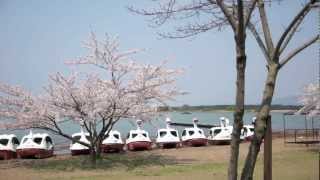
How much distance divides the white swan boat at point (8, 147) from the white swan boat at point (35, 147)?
644 mm

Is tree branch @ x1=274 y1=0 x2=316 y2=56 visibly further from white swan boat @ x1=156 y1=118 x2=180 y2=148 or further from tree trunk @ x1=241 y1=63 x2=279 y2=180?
white swan boat @ x1=156 y1=118 x2=180 y2=148

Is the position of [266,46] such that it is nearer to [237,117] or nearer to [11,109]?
[237,117]

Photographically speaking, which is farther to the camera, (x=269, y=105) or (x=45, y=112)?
(x=45, y=112)

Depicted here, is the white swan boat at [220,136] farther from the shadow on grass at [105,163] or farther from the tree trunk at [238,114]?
the tree trunk at [238,114]

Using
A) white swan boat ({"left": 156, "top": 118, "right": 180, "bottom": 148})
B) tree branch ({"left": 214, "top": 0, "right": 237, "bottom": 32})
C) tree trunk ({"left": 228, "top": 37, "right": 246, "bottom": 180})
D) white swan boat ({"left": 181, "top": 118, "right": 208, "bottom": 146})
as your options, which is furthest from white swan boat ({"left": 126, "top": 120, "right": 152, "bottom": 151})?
tree trunk ({"left": 228, "top": 37, "right": 246, "bottom": 180})

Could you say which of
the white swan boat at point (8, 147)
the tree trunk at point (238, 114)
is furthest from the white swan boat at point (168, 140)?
the tree trunk at point (238, 114)

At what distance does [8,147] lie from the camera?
3133 cm

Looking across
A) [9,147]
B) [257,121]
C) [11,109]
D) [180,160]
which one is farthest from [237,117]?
[9,147]

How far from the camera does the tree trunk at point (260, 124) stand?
23.7 feet

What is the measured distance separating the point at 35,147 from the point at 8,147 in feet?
7.52

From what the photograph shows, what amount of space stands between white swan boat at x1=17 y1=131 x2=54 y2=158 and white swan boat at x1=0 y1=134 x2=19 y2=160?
64 centimetres

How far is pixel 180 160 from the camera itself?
24.9 meters

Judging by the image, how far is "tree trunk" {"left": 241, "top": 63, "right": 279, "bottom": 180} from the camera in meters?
7.23

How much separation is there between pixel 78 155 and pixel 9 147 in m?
4.45
